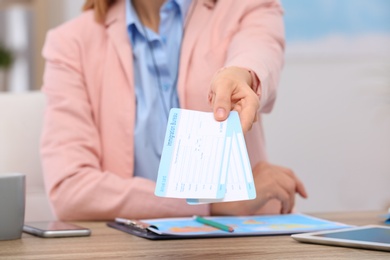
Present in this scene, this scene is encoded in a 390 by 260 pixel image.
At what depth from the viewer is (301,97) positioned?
11.5 ft

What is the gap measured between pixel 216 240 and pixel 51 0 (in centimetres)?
348

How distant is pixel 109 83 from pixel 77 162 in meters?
0.21

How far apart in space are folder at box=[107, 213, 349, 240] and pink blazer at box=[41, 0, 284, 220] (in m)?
0.23

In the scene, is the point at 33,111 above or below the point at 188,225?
above

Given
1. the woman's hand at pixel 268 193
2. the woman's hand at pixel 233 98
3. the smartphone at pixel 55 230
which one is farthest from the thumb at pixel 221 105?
the woman's hand at pixel 268 193

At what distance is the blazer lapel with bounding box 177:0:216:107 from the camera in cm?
171

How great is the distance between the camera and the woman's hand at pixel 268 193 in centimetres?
148

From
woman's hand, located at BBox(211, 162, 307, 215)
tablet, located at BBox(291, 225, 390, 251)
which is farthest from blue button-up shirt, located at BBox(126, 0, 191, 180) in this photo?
tablet, located at BBox(291, 225, 390, 251)

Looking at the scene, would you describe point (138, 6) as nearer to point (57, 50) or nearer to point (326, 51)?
point (57, 50)

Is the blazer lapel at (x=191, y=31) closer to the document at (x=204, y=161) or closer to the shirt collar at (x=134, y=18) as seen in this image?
the shirt collar at (x=134, y=18)

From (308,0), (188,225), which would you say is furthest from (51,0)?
(188,225)

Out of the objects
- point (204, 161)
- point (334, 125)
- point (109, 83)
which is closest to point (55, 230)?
point (204, 161)

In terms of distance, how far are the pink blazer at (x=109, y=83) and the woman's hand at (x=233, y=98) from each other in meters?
0.46

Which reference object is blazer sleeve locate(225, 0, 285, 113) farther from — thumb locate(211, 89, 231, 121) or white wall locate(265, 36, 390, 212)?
white wall locate(265, 36, 390, 212)
